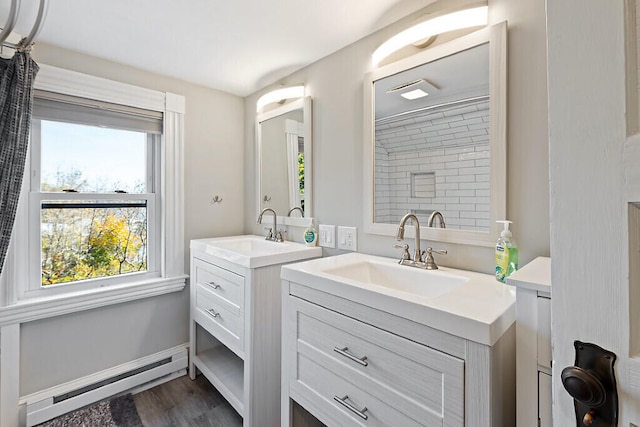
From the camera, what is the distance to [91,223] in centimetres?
192

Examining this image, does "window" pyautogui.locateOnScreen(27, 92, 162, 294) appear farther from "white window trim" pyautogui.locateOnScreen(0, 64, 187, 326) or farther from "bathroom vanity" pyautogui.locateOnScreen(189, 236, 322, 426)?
"bathroom vanity" pyautogui.locateOnScreen(189, 236, 322, 426)

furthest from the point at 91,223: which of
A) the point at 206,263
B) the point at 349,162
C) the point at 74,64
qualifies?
the point at 349,162

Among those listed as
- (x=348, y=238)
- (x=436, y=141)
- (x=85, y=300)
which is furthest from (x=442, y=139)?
(x=85, y=300)

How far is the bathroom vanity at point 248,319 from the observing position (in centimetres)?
150

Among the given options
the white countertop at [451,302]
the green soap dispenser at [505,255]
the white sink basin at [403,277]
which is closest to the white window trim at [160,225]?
the white countertop at [451,302]

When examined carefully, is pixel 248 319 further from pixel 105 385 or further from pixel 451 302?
pixel 105 385

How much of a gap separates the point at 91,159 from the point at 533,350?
2.44 meters

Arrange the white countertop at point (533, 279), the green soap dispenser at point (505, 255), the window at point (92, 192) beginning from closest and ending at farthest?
the white countertop at point (533, 279)
the green soap dispenser at point (505, 255)
the window at point (92, 192)

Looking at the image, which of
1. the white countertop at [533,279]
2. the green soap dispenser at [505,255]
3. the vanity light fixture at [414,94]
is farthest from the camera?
the vanity light fixture at [414,94]

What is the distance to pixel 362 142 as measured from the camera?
1616 mm

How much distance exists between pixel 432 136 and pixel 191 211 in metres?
1.81

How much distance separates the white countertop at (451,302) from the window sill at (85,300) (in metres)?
1.35

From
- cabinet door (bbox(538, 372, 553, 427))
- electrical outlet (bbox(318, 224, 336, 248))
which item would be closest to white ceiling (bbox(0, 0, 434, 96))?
electrical outlet (bbox(318, 224, 336, 248))

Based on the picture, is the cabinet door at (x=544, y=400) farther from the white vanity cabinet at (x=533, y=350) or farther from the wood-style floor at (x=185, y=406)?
the wood-style floor at (x=185, y=406)
